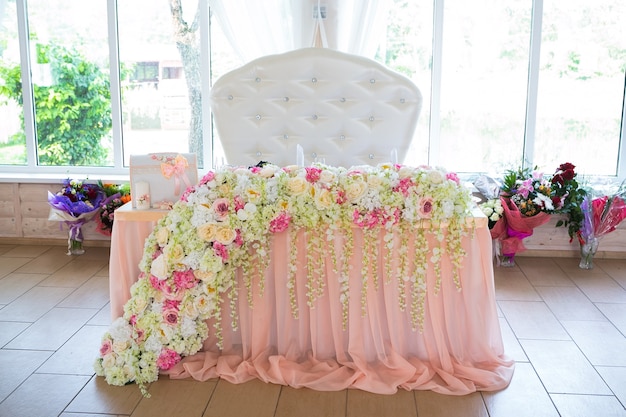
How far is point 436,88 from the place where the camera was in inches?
185

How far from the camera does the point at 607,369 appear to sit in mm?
3000

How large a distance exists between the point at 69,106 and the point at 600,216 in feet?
11.6

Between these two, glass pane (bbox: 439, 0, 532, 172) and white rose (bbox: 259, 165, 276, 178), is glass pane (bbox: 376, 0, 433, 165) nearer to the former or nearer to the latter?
glass pane (bbox: 439, 0, 532, 172)

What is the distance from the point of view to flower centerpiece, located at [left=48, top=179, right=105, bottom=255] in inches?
178

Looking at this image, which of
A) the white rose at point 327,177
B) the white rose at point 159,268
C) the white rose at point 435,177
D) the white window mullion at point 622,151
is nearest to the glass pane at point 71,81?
the white rose at point 159,268

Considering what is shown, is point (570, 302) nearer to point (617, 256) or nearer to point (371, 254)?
point (617, 256)

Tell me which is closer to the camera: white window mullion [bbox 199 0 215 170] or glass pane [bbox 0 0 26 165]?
white window mullion [bbox 199 0 215 170]

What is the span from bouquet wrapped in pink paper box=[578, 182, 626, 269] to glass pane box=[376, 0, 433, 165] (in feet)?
3.86

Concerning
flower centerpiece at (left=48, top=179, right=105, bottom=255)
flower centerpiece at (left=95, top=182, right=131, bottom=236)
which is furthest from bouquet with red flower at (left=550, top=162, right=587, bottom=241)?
flower centerpiece at (left=48, top=179, right=105, bottom=255)

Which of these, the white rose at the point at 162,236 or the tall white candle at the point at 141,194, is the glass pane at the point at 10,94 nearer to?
the tall white candle at the point at 141,194

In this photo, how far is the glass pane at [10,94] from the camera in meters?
4.95

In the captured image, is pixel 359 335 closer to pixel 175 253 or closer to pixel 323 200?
pixel 323 200

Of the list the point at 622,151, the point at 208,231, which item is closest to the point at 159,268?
the point at 208,231

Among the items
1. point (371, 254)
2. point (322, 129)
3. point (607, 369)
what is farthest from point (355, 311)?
point (322, 129)
